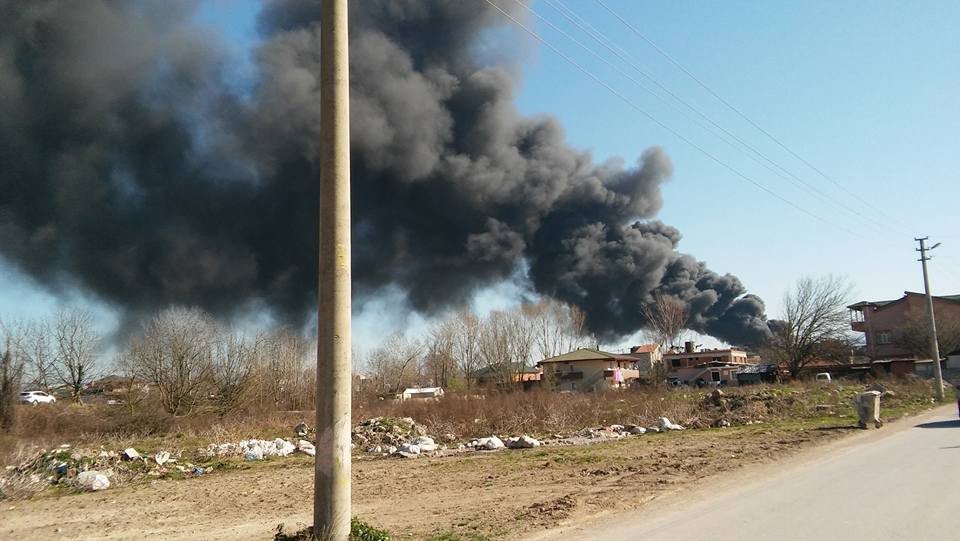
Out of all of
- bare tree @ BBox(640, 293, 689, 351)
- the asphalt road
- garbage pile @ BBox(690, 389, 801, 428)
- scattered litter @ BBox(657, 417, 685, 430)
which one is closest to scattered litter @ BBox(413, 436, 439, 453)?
scattered litter @ BBox(657, 417, 685, 430)

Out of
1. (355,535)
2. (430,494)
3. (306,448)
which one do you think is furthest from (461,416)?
(355,535)

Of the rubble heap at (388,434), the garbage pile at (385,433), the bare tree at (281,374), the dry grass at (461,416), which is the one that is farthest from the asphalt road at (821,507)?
the bare tree at (281,374)

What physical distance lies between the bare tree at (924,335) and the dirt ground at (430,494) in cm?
4372

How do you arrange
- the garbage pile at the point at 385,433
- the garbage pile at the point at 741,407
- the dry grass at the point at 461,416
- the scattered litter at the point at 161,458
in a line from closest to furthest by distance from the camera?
the scattered litter at the point at 161,458 → the garbage pile at the point at 385,433 → the garbage pile at the point at 741,407 → the dry grass at the point at 461,416

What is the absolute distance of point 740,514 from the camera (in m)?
6.82

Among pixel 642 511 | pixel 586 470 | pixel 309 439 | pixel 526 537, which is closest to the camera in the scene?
pixel 526 537

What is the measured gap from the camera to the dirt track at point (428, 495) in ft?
25.0

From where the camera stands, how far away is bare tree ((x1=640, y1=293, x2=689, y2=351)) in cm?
5225

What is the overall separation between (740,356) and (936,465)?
6136cm

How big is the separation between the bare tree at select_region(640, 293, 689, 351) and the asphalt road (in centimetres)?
4185

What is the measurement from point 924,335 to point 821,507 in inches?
2103

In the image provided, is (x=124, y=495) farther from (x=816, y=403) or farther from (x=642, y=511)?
(x=816, y=403)

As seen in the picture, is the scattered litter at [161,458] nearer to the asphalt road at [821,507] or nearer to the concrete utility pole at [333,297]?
the concrete utility pole at [333,297]

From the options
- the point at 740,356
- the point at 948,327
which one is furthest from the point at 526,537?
the point at 740,356
